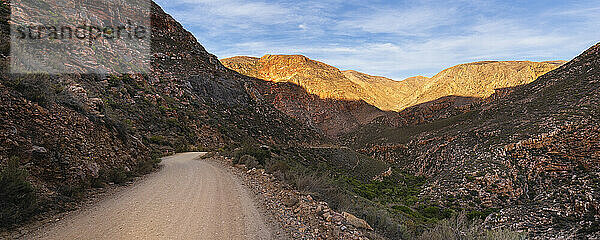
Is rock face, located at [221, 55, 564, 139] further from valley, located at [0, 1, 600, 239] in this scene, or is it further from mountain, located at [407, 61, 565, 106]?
valley, located at [0, 1, 600, 239]

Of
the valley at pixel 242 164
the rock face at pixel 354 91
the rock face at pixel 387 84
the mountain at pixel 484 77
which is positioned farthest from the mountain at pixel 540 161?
the rock face at pixel 387 84

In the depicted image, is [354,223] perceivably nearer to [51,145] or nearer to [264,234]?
[264,234]

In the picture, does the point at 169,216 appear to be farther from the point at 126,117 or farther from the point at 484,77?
the point at 484,77

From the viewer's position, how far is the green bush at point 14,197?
442cm

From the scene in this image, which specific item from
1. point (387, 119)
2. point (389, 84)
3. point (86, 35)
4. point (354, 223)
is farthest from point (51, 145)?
point (389, 84)

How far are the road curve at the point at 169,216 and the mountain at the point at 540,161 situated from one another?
13916 millimetres

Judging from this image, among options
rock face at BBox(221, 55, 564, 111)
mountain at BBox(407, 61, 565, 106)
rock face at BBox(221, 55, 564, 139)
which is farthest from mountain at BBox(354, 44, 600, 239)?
rock face at BBox(221, 55, 564, 111)

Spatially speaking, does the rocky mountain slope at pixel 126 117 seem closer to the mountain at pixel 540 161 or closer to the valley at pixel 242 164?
the valley at pixel 242 164

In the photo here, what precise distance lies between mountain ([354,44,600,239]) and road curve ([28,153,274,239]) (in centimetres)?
1392

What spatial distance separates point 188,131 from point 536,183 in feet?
97.8

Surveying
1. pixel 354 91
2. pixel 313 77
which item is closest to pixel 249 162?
pixel 313 77

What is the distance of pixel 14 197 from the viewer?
4766 millimetres

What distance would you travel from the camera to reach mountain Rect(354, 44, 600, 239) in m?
13.3

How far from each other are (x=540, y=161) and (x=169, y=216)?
2598 cm
